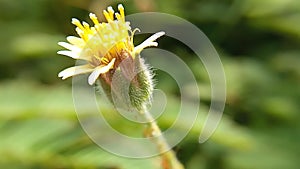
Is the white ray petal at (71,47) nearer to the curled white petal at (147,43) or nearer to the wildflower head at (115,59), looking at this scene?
the wildflower head at (115,59)

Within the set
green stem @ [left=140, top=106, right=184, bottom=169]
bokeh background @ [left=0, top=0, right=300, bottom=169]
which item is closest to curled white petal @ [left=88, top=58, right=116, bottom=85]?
green stem @ [left=140, top=106, right=184, bottom=169]

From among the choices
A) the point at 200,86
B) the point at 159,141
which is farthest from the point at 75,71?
the point at 200,86

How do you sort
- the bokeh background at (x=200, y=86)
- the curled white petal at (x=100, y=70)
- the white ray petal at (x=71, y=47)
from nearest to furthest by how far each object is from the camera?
the curled white petal at (x=100, y=70) < the white ray petal at (x=71, y=47) < the bokeh background at (x=200, y=86)

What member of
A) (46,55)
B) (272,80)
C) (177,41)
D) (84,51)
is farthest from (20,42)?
(84,51)

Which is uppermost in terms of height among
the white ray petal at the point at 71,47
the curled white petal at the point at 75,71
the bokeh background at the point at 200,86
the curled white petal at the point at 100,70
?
the white ray petal at the point at 71,47

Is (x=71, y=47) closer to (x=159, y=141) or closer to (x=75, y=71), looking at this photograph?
(x=75, y=71)

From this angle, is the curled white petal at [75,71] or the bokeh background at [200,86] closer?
the curled white petal at [75,71]

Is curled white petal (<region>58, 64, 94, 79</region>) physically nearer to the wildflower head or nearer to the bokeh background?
the wildflower head

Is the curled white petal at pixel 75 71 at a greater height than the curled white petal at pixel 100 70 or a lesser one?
greater

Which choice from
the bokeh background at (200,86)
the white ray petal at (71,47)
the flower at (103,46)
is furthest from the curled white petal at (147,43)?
the bokeh background at (200,86)
